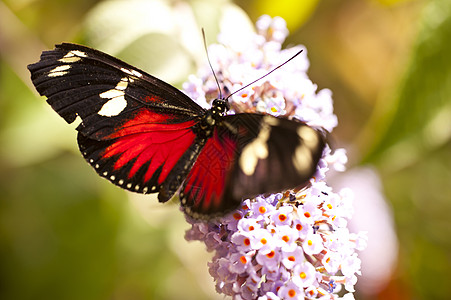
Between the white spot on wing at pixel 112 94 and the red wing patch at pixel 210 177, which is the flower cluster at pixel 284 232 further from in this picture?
the white spot on wing at pixel 112 94

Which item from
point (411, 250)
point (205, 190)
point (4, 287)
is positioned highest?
point (411, 250)

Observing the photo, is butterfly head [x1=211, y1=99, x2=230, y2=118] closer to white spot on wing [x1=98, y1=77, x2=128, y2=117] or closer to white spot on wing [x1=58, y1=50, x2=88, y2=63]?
white spot on wing [x1=98, y1=77, x2=128, y2=117]

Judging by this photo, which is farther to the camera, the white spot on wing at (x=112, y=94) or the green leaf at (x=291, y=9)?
the green leaf at (x=291, y=9)

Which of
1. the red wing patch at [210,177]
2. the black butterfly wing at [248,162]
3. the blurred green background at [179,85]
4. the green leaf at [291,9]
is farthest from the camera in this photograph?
the green leaf at [291,9]

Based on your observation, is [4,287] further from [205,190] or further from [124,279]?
[205,190]

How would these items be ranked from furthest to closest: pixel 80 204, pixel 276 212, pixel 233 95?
pixel 80 204, pixel 233 95, pixel 276 212

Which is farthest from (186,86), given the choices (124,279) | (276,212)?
(124,279)

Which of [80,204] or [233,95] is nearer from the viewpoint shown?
[233,95]

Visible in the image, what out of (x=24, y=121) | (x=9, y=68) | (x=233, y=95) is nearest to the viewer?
(x=233, y=95)

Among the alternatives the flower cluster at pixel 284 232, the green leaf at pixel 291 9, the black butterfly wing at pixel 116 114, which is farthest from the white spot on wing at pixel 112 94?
the green leaf at pixel 291 9
